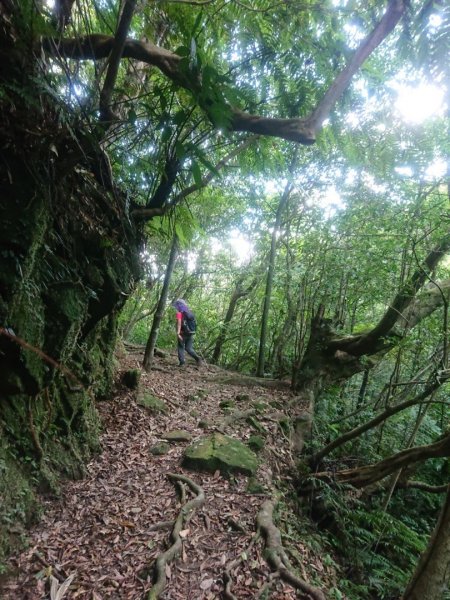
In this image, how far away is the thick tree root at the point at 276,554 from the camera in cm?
320

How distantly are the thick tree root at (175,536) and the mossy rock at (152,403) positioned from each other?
5.37 feet

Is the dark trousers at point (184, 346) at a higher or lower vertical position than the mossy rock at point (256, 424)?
higher

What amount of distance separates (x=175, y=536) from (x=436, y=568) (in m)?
2.38

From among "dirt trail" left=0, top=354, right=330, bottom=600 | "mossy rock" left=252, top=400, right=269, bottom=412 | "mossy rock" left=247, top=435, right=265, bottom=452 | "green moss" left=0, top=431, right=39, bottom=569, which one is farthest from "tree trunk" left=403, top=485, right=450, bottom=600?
"mossy rock" left=252, top=400, right=269, bottom=412

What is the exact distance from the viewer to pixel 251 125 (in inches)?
120

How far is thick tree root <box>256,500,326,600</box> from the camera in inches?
126

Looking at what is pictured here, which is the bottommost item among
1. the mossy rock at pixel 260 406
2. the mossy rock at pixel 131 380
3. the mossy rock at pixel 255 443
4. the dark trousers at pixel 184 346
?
the mossy rock at pixel 255 443

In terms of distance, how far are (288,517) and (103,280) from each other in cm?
378

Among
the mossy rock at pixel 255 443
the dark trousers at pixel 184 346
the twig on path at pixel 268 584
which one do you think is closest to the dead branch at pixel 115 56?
the twig on path at pixel 268 584

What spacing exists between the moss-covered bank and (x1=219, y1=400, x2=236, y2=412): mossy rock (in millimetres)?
2602

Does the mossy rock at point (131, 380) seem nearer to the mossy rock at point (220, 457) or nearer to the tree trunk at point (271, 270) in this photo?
the mossy rock at point (220, 457)

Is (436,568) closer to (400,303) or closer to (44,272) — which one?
(400,303)

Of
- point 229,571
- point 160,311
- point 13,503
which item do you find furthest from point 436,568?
point 160,311

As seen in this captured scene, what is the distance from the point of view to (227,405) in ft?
22.7
